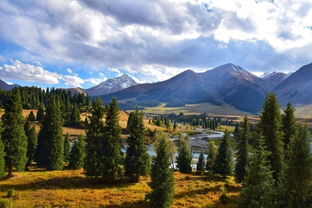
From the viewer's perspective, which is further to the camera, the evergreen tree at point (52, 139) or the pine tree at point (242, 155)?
the evergreen tree at point (52, 139)

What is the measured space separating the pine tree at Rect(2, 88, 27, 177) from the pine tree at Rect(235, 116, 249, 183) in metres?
42.0

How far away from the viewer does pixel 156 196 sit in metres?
35.3

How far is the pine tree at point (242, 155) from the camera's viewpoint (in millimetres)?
53219

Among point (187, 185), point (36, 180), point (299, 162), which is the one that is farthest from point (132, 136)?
point (299, 162)

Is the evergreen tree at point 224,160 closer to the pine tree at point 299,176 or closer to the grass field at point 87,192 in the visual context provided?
the grass field at point 87,192

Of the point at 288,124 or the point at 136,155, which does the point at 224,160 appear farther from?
the point at 136,155

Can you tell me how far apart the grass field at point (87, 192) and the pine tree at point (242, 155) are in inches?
112

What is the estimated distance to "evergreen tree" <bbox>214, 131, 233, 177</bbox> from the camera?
65.2 meters

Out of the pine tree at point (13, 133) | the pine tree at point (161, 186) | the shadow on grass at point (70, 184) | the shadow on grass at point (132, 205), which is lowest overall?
the shadow on grass at point (132, 205)

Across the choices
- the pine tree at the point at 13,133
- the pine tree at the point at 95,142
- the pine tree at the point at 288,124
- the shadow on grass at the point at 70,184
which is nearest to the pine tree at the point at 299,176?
the pine tree at the point at 288,124

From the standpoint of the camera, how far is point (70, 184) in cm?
4416

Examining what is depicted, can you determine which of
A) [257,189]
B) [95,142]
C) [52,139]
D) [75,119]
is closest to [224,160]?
[95,142]

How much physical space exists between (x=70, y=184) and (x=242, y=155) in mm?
34750

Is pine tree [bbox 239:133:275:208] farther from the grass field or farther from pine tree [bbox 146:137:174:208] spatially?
the grass field
